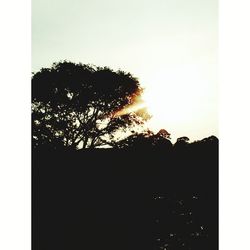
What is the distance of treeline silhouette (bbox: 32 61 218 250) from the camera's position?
3076mm

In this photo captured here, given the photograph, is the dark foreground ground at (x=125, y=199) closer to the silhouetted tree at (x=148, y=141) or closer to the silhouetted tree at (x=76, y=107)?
the silhouetted tree at (x=148, y=141)

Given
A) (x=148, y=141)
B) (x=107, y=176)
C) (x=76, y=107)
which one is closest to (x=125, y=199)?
(x=107, y=176)

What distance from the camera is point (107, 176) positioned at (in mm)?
3400

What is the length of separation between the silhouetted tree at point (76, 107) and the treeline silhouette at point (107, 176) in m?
0.01

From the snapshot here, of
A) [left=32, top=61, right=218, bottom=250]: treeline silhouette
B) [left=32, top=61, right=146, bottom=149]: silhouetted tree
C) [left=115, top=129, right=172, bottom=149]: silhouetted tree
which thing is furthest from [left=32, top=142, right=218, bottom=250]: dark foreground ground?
[left=32, top=61, right=146, bottom=149]: silhouetted tree

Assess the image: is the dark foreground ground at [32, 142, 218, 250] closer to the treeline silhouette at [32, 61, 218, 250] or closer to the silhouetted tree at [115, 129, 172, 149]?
the treeline silhouette at [32, 61, 218, 250]

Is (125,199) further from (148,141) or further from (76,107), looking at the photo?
(76,107)

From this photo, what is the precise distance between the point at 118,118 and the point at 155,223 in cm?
145

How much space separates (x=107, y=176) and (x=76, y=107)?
912 mm

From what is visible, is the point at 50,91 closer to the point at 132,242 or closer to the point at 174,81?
the point at 174,81

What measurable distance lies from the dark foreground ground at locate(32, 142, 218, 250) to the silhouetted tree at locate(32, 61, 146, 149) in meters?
0.27
